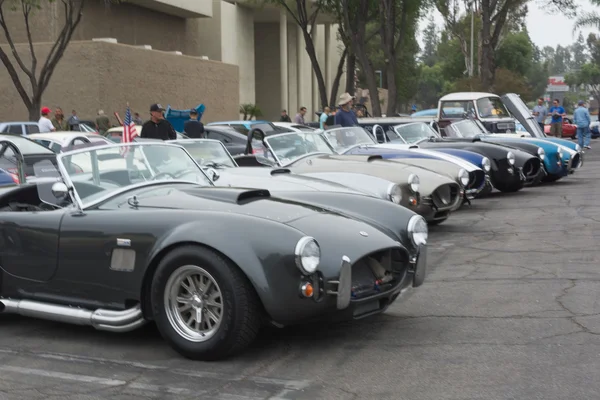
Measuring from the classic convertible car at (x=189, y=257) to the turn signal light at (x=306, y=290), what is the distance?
2 centimetres

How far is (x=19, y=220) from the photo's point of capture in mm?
6199

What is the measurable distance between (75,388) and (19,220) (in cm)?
173

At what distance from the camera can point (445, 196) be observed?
10.8 m

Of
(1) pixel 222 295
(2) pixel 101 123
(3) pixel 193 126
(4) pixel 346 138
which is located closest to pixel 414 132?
(4) pixel 346 138

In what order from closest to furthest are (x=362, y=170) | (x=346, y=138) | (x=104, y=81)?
(x=362, y=170), (x=346, y=138), (x=104, y=81)

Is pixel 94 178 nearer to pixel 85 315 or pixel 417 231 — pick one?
pixel 85 315

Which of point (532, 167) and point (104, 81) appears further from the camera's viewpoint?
point (104, 81)

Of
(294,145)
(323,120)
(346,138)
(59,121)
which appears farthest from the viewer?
(59,121)

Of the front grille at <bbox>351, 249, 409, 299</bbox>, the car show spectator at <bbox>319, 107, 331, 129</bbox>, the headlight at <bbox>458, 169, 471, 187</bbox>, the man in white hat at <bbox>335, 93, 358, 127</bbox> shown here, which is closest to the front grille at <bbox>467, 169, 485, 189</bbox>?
the headlight at <bbox>458, 169, 471, 187</bbox>

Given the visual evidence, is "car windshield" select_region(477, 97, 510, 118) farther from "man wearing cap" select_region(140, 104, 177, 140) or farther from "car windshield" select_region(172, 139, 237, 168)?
"car windshield" select_region(172, 139, 237, 168)

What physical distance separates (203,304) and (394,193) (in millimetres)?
4545

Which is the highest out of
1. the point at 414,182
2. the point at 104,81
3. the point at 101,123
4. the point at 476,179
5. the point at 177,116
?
the point at 104,81

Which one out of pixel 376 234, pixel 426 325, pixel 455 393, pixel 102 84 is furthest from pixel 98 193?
pixel 102 84

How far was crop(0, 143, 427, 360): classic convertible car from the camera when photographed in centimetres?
515
